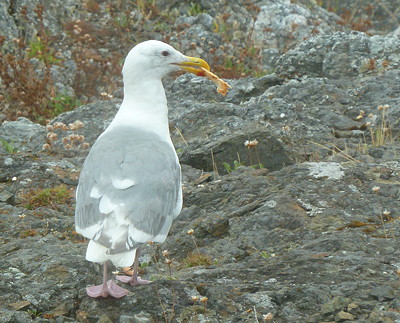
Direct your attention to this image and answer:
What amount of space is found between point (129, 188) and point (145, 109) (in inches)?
42.7

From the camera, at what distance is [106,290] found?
430 centimetres

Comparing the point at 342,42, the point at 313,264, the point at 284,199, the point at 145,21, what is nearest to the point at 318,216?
the point at 284,199

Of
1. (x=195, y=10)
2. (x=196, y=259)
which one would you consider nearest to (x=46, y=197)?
(x=196, y=259)

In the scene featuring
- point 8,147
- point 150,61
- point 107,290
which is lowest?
point 8,147

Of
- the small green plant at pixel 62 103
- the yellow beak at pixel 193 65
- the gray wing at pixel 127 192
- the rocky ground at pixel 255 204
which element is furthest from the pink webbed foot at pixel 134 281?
the small green plant at pixel 62 103

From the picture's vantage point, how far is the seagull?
4.19m

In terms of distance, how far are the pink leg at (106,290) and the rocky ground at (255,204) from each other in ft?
0.13

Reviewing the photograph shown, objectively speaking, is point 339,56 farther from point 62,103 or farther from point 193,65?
point 193,65

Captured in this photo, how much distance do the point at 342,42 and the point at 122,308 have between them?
5607mm

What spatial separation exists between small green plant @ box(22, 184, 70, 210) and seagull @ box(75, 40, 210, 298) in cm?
120

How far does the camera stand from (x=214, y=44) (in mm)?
11523

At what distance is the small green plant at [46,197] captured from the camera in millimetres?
6209

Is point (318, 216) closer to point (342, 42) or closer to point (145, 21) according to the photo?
point (342, 42)

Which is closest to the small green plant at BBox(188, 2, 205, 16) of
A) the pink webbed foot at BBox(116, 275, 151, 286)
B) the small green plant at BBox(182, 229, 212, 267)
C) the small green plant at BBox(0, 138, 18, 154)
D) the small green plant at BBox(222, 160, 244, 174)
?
the small green plant at BBox(0, 138, 18, 154)
